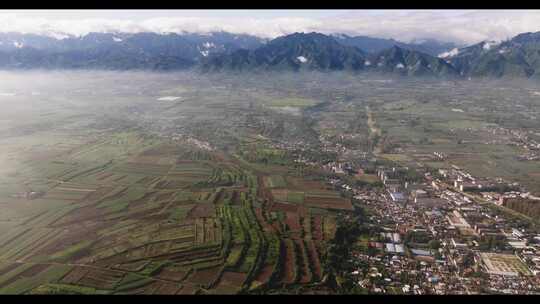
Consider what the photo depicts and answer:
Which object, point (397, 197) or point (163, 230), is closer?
point (163, 230)

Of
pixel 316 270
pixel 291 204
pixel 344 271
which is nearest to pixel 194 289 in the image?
pixel 316 270

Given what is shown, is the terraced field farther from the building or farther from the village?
the building

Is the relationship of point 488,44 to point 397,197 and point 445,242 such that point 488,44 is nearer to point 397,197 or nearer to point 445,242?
point 397,197

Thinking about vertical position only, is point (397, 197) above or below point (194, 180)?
above

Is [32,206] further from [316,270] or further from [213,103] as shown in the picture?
[213,103]

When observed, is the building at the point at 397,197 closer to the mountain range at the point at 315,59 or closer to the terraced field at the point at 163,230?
the terraced field at the point at 163,230

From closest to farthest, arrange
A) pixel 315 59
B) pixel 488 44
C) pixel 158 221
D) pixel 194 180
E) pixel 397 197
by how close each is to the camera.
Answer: pixel 158 221, pixel 397 197, pixel 194 180, pixel 315 59, pixel 488 44

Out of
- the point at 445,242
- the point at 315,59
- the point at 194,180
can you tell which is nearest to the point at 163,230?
the point at 194,180

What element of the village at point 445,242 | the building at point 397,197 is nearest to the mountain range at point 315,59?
the village at point 445,242

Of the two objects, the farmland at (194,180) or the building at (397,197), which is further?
the building at (397,197)
